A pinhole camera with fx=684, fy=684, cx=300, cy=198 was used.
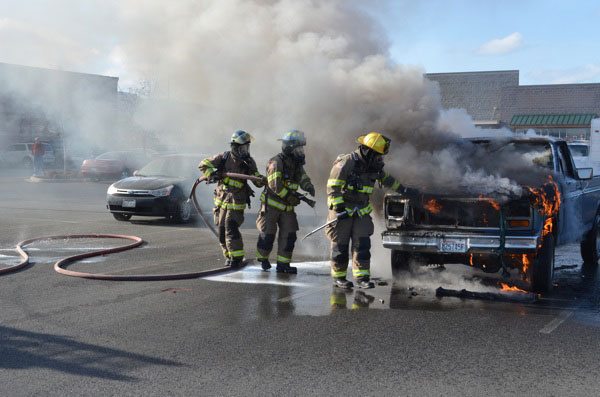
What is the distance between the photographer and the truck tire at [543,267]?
7.22m

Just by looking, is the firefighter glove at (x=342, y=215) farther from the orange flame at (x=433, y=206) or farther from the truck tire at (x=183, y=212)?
the truck tire at (x=183, y=212)

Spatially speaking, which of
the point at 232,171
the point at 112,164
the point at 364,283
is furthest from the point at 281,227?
the point at 112,164

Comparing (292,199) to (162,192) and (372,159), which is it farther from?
(162,192)

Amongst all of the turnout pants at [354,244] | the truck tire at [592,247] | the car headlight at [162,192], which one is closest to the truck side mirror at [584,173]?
the truck tire at [592,247]

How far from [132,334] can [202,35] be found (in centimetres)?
626

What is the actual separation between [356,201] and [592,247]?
4112 mm

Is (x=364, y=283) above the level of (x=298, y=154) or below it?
below

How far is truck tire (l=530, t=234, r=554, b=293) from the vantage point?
7223mm

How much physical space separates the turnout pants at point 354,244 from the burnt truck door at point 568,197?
2.20 meters

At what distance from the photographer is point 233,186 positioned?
8984 mm

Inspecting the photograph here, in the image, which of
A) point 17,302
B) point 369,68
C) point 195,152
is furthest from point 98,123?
point 17,302

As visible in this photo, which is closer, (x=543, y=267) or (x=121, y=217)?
(x=543, y=267)

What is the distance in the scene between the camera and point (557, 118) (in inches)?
1695

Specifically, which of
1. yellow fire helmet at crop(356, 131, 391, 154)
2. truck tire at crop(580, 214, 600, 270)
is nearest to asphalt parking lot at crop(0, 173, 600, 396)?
truck tire at crop(580, 214, 600, 270)
